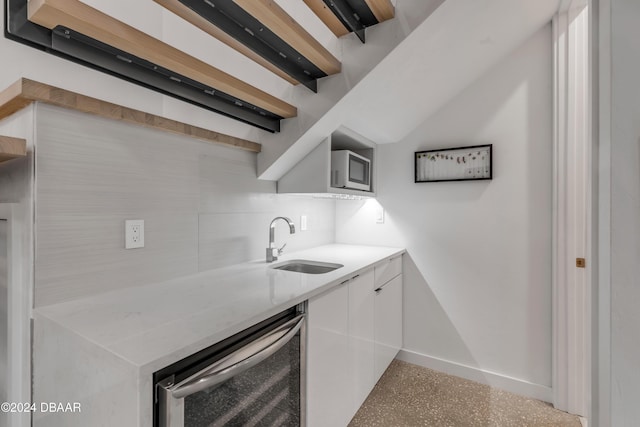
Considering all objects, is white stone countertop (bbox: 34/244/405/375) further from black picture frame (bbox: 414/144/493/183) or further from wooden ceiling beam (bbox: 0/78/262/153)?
black picture frame (bbox: 414/144/493/183)

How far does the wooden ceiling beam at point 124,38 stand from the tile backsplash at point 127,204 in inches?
12.1

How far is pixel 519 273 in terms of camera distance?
212cm

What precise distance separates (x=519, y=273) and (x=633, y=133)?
1.54 meters

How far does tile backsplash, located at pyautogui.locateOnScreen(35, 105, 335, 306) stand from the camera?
3.35 ft

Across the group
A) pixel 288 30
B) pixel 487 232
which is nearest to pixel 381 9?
pixel 288 30

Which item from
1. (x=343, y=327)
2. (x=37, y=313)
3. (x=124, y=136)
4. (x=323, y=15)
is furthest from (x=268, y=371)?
(x=323, y=15)

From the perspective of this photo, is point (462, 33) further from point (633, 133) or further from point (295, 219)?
point (295, 219)

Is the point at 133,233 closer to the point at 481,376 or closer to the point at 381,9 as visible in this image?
the point at 381,9

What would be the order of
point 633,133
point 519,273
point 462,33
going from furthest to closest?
point 519,273 → point 462,33 → point 633,133

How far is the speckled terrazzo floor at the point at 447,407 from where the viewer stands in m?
1.81

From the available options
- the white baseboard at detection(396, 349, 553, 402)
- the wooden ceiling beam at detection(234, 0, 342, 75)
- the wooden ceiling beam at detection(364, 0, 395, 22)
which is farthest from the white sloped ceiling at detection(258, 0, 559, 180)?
the white baseboard at detection(396, 349, 553, 402)

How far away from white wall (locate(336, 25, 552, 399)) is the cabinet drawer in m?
0.15

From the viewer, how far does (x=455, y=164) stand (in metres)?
2.31

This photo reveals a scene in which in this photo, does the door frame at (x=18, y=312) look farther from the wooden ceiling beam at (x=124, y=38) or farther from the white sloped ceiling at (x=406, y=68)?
the white sloped ceiling at (x=406, y=68)
